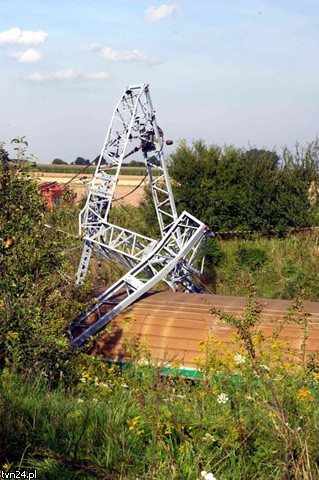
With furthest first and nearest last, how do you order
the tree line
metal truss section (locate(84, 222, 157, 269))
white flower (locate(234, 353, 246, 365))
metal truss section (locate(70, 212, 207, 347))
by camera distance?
the tree line → metal truss section (locate(84, 222, 157, 269)) → metal truss section (locate(70, 212, 207, 347)) → white flower (locate(234, 353, 246, 365))

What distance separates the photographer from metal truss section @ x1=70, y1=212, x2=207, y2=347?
1113 centimetres

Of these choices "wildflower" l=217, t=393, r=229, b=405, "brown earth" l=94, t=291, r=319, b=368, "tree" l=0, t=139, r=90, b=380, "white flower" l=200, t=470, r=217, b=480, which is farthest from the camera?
"brown earth" l=94, t=291, r=319, b=368

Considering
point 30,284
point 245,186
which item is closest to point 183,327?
point 30,284

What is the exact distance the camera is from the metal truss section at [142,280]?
438 inches

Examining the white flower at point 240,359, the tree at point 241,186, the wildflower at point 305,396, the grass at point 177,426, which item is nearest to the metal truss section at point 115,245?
the white flower at point 240,359

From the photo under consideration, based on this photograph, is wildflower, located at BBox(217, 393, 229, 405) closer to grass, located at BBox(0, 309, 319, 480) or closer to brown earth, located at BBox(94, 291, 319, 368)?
grass, located at BBox(0, 309, 319, 480)

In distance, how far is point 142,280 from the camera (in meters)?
13.4

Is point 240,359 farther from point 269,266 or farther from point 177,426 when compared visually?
point 269,266

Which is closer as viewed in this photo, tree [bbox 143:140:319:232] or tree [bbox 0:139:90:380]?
tree [bbox 0:139:90:380]

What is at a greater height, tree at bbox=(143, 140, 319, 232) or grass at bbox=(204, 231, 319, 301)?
tree at bbox=(143, 140, 319, 232)

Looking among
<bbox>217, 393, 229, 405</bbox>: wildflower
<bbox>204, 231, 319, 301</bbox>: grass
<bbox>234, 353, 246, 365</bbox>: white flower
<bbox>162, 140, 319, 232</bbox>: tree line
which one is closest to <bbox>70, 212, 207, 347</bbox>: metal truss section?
<bbox>234, 353, 246, 365</bbox>: white flower

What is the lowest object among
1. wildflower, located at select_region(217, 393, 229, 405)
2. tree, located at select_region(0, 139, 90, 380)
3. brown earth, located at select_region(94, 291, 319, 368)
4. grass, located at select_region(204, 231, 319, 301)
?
grass, located at select_region(204, 231, 319, 301)

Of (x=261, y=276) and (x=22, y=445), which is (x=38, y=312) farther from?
(x=261, y=276)

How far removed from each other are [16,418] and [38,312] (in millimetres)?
2996
